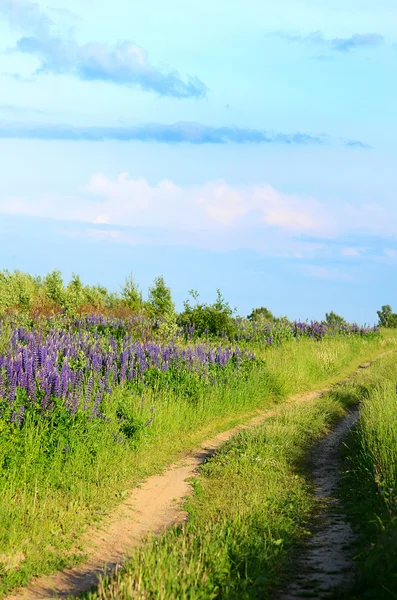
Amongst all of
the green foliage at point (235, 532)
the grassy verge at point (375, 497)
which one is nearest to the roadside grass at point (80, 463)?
the green foliage at point (235, 532)

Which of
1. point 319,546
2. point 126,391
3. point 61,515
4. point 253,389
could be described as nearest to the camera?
point 319,546

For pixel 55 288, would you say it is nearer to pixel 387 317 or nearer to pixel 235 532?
pixel 235 532

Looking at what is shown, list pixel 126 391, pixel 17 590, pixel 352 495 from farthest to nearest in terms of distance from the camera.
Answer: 1. pixel 126 391
2. pixel 352 495
3. pixel 17 590

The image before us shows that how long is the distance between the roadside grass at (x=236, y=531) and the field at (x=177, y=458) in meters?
0.03

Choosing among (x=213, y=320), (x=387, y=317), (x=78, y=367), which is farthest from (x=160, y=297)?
(x=387, y=317)

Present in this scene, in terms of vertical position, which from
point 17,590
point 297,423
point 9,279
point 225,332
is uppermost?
point 9,279

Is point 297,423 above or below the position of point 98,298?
below

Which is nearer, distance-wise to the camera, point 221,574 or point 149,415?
point 221,574

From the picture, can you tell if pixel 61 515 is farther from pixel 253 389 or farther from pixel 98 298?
pixel 98 298

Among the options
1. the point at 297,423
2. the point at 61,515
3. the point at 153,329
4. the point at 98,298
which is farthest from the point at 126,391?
the point at 98,298

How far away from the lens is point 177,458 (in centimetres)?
1197

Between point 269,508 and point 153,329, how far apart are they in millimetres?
16903

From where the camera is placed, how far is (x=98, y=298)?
3456cm

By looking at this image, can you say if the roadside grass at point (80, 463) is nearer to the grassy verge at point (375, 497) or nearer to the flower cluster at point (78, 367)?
the flower cluster at point (78, 367)
